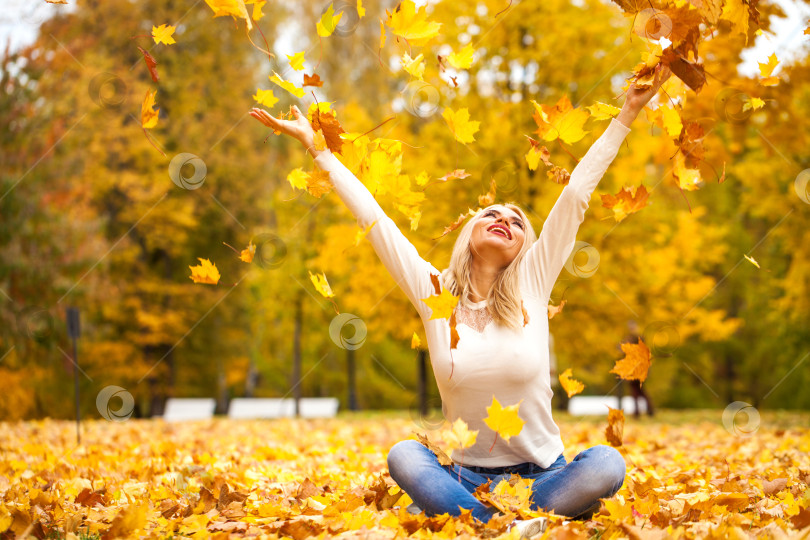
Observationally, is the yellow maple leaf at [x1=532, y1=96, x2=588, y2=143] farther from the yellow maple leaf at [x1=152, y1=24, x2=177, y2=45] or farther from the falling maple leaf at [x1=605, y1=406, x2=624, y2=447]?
the yellow maple leaf at [x1=152, y1=24, x2=177, y2=45]

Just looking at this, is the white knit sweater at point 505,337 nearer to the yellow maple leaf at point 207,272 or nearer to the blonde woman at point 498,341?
the blonde woman at point 498,341

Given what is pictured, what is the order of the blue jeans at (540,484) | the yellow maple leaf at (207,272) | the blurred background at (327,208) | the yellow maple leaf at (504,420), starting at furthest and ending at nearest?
the blurred background at (327,208)
the yellow maple leaf at (207,272)
the blue jeans at (540,484)
the yellow maple leaf at (504,420)

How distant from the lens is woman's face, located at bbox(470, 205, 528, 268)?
2.69 metres

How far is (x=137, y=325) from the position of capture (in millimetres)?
15570

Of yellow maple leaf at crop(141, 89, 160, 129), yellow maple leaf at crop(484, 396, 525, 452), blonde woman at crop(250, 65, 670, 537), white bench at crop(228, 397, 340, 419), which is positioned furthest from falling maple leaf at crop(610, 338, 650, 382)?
white bench at crop(228, 397, 340, 419)

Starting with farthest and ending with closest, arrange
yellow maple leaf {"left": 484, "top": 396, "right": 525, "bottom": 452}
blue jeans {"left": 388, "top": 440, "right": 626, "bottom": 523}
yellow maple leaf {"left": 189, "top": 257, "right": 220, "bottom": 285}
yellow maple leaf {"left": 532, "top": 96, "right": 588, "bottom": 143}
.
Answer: yellow maple leaf {"left": 532, "top": 96, "right": 588, "bottom": 143} < yellow maple leaf {"left": 189, "top": 257, "right": 220, "bottom": 285} < blue jeans {"left": 388, "top": 440, "right": 626, "bottom": 523} < yellow maple leaf {"left": 484, "top": 396, "right": 525, "bottom": 452}

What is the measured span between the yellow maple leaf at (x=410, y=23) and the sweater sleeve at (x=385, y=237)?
541 millimetres

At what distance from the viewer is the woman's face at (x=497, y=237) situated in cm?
269

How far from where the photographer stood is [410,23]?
2.55 m

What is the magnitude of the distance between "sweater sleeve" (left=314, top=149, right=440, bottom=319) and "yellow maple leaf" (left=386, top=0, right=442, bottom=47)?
541 mm

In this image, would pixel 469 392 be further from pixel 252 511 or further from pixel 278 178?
pixel 278 178

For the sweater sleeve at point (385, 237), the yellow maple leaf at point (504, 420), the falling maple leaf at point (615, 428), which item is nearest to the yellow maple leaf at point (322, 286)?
the sweater sleeve at point (385, 237)

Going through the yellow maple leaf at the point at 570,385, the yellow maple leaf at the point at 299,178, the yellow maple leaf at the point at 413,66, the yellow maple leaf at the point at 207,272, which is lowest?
the yellow maple leaf at the point at 570,385

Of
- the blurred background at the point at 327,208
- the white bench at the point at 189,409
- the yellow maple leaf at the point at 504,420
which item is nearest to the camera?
the yellow maple leaf at the point at 504,420
